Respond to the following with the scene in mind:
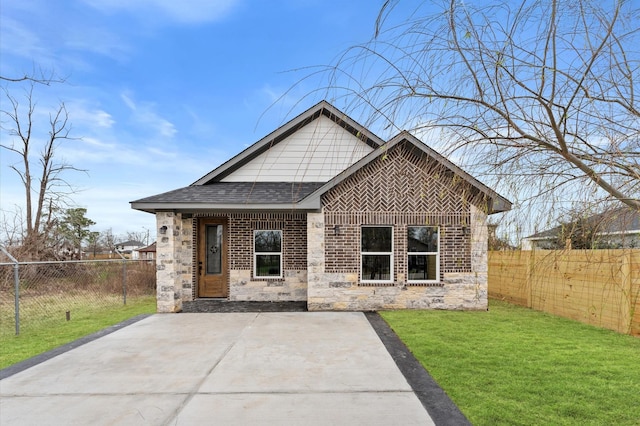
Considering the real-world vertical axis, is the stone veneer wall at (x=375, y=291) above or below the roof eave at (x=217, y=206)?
below

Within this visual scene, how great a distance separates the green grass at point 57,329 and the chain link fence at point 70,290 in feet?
0.18

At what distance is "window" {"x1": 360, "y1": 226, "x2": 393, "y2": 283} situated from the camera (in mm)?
10000

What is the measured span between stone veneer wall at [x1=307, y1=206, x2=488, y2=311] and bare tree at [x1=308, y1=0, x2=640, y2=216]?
7722mm

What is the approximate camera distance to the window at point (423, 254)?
32.8 ft

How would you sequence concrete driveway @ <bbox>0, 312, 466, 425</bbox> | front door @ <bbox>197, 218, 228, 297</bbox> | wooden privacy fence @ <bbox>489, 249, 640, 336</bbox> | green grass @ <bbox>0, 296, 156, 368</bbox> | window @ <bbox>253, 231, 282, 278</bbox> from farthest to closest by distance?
front door @ <bbox>197, 218, 228, 297</bbox>, window @ <bbox>253, 231, 282, 278</bbox>, wooden privacy fence @ <bbox>489, 249, 640, 336</bbox>, green grass @ <bbox>0, 296, 156, 368</bbox>, concrete driveway @ <bbox>0, 312, 466, 425</bbox>

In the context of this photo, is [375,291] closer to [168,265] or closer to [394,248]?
[394,248]

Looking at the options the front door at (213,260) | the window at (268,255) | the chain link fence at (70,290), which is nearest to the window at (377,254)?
the window at (268,255)

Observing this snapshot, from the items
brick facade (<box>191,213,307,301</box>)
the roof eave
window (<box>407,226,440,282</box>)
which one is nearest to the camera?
the roof eave

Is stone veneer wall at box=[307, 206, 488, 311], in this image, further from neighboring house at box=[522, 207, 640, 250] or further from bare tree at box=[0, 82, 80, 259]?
bare tree at box=[0, 82, 80, 259]

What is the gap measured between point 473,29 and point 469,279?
8892mm

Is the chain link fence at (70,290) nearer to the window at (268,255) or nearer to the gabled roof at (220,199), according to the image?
the gabled roof at (220,199)

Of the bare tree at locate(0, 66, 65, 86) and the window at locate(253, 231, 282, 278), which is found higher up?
the bare tree at locate(0, 66, 65, 86)

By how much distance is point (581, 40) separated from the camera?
2107mm

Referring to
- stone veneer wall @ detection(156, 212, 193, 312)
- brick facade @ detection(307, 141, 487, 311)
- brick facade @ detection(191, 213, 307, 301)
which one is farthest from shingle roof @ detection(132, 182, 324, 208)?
brick facade @ detection(307, 141, 487, 311)
